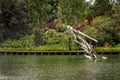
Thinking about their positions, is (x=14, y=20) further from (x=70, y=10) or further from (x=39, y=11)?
(x=70, y=10)

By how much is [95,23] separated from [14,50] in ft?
38.4

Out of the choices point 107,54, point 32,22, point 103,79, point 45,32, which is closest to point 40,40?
point 45,32

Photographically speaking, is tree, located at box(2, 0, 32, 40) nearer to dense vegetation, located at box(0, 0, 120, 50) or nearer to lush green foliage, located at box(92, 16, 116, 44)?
dense vegetation, located at box(0, 0, 120, 50)

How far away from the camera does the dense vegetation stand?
56.9 metres

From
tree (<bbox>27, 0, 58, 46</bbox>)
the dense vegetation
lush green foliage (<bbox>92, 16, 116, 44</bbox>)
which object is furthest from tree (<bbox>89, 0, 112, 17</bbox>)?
lush green foliage (<bbox>92, 16, 116, 44</bbox>)

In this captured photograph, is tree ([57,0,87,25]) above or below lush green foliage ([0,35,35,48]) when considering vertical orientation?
above

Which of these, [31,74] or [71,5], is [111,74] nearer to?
[31,74]

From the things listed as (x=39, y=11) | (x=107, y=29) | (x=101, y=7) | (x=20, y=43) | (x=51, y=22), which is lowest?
(x=20, y=43)

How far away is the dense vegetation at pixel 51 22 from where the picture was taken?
2242 inches

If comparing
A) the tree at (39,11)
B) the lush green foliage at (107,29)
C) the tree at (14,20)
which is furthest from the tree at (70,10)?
the tree at (14,20)

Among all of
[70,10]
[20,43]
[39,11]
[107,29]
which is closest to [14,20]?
[39,11]

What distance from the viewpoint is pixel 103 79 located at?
2806 cm

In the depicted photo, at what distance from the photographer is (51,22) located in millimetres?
67188

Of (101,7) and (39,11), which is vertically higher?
(101,7)
